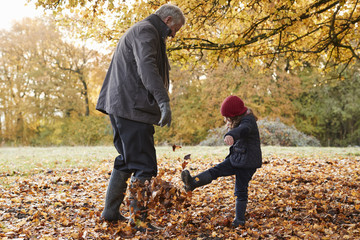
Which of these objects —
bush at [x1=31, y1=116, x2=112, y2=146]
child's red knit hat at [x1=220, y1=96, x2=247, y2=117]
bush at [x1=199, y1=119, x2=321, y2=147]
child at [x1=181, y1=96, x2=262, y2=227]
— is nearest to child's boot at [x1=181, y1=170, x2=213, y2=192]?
child at [x1=181, y1=96, x2=262, y2=227]

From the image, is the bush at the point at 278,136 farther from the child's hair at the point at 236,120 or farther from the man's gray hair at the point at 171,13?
the man's gray hair at the point at 171,13

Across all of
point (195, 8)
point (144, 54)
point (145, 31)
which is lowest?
point (144, 54)

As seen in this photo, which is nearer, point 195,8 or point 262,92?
point 195,8

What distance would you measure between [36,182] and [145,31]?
4.29 meters

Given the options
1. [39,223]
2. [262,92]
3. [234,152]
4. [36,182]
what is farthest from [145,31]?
[262,92]

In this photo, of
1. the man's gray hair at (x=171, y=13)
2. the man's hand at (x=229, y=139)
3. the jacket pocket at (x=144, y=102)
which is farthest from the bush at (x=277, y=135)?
the jacket pocket at (x=144, y=102)

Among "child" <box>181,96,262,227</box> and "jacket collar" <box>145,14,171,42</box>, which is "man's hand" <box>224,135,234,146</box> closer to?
"child" <box>181,96,262,227</box>

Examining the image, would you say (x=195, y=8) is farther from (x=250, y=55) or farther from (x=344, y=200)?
(x=344, y=200)

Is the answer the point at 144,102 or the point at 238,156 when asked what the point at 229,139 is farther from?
the point at 144,102

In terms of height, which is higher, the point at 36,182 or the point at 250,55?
the point at 250,55

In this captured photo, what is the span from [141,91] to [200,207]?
1978 mm

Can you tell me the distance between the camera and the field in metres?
3.28

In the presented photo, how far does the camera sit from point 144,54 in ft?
9.66

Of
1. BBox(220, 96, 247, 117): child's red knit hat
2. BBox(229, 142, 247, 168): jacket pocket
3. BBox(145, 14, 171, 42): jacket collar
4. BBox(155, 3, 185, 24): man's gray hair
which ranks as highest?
BBox(155, 3, 185, 24): man's gray hair
